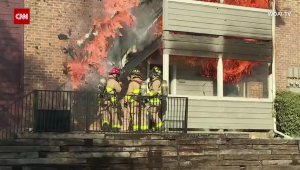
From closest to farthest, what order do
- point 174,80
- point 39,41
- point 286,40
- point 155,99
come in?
point 155,99, point 39,41, point 174,80, point 286,40

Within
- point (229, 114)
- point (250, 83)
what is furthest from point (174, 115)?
point (250, 83)

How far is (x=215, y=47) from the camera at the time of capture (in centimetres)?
1219

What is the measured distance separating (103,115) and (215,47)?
437cm

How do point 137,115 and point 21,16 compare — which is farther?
point 21,16

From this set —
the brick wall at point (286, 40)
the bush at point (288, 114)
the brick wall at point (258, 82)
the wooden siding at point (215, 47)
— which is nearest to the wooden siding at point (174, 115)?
the wooden siding at point (215, 47)

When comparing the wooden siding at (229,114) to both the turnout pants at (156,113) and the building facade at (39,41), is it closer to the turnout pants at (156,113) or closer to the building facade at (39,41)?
the turnout pants at (156,113)

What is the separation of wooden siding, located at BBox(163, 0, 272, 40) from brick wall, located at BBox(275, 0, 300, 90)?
167 centimetres

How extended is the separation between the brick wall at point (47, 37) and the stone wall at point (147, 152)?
336cm

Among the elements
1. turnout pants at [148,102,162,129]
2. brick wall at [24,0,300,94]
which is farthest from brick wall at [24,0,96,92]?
turnout pants at [148,102,162,129]

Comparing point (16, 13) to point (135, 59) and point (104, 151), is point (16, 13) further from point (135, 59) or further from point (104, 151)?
point (104, 151)

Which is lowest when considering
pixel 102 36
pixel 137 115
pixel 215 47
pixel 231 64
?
pixel 137 115

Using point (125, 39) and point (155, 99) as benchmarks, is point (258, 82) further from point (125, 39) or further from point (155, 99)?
point (155, 99)

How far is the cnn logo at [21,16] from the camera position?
11.3 m

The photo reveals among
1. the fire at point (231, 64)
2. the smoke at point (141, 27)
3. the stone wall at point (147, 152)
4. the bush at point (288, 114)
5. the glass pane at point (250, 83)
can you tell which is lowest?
the stone wall at point (147, 152)
